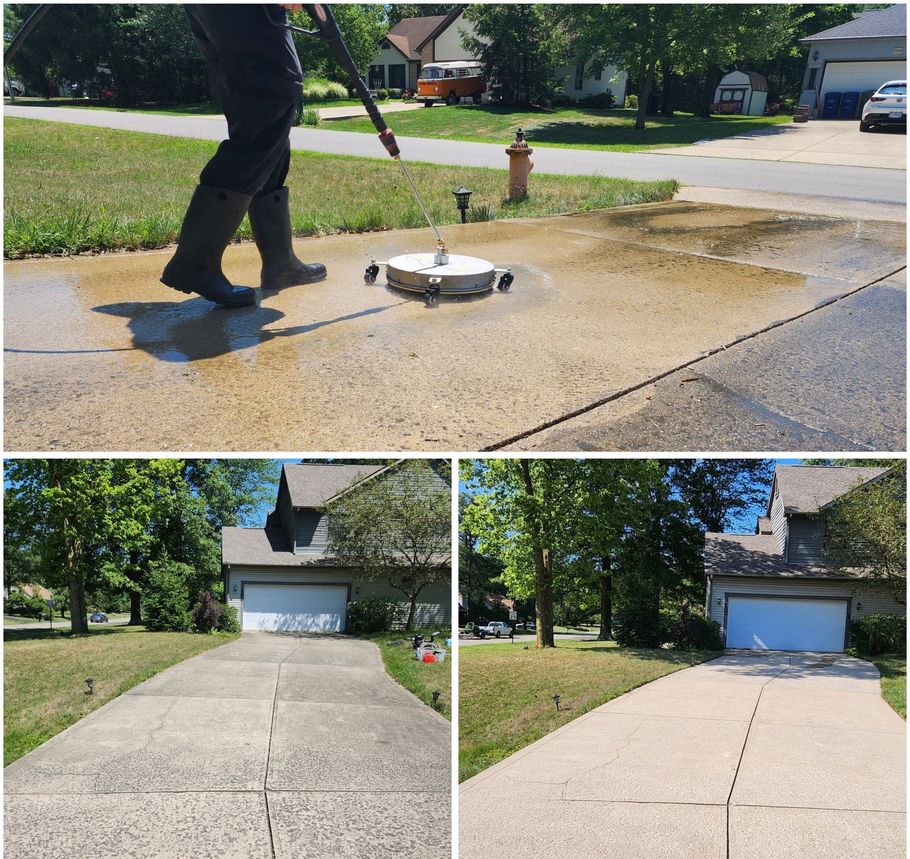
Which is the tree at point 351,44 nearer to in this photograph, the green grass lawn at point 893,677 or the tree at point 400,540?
the tree at point 400,540

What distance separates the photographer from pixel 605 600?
14.9ft

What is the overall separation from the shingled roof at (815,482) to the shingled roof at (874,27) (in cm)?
3671

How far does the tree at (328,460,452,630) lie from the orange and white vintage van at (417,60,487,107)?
40.7 metres

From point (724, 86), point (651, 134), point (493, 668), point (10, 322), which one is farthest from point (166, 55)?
point (493, 668)

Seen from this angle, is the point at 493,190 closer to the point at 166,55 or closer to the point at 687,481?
the point at 687,481

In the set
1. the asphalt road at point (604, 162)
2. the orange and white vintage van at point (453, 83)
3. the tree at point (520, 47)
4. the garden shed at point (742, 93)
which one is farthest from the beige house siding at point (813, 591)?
the garden shed at point (742, 93)

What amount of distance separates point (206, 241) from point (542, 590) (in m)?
2.71

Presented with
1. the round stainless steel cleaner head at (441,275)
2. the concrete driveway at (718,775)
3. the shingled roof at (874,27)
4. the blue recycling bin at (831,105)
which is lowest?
the concrete driveway at (718,775)

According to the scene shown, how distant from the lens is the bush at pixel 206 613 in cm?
435

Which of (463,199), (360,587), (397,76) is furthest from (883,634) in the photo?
(397,76)

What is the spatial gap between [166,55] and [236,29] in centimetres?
3610

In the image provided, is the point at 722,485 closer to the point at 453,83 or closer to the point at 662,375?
the point at 662,375

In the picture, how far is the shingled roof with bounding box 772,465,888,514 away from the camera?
3.85 m

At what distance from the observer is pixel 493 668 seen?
421 cm
